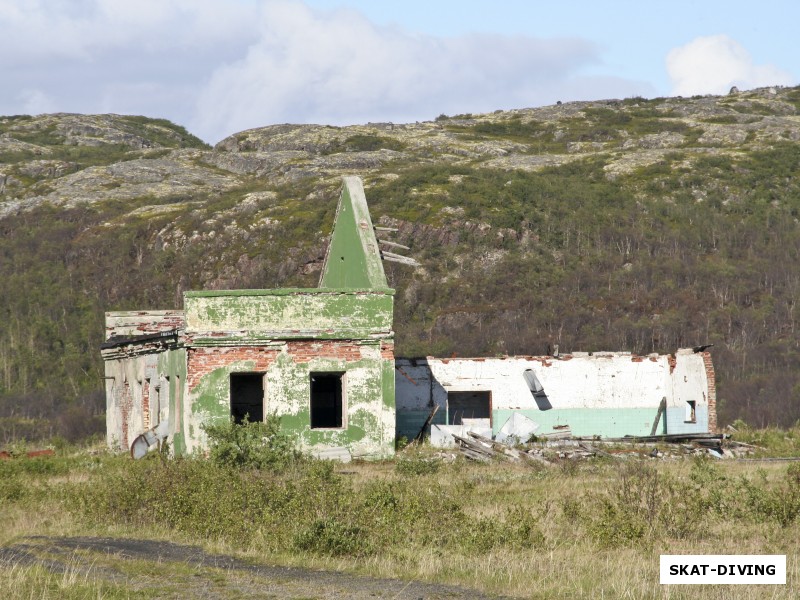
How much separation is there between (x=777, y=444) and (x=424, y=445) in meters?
9.18

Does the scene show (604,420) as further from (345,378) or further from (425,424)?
(345,378)

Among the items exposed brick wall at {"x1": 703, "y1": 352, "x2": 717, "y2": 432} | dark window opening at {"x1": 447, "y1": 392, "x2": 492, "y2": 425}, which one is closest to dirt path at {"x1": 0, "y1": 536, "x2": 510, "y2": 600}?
dark window opening at {"x1": 447, "y1": 392, "x2": 492, "y2": 425}

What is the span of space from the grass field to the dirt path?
0.48 ft

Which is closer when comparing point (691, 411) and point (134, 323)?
point (134, 323)

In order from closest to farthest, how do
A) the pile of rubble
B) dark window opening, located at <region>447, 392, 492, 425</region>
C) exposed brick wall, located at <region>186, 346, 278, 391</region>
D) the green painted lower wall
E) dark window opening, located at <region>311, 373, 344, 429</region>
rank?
exposed brick wall, located at <region>186, 346, 278, 391</region>, the pile of rubble, dark window opening, located at <region>311, 373, 344, 429</region>, the green painted lower wall, dark window opening, located at <region>447, 392, 492, 425</region>

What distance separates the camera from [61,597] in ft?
31.5

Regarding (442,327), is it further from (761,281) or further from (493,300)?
(761,281)

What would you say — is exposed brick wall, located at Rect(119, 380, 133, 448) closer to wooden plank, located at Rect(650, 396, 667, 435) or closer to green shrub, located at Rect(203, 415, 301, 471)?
green shrub, located at Rect(203, 415, 301, 471)

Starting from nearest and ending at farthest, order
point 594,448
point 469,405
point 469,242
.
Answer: point 594,448 < point 469,405 < point 469,242

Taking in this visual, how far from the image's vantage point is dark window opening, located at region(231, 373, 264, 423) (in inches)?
1040

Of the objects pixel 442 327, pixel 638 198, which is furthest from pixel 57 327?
pixel 638 198

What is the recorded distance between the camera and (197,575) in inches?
434

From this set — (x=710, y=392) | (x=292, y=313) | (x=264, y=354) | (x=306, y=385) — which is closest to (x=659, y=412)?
(x=710, y=392)

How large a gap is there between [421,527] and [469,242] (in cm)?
5768
